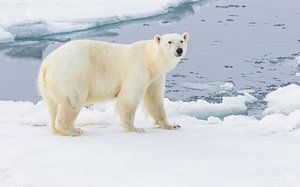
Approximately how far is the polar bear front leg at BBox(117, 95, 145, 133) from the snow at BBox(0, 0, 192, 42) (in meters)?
8.13

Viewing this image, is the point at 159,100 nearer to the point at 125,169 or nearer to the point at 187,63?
the point at 125,169

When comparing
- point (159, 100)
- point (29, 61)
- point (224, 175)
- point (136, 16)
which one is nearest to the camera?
point (224, 175)

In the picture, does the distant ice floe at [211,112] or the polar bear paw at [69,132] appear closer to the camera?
the polar bear paw at [69,132]

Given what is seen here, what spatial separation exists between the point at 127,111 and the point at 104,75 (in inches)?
15.7

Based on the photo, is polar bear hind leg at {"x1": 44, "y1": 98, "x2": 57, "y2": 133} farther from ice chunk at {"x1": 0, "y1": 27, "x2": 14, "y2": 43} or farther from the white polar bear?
ice chunk at {"x1": 0, "y1": 27, "x2": 14, "y2": 43}

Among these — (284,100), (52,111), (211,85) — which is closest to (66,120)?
(52,111)

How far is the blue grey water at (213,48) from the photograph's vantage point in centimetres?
1033

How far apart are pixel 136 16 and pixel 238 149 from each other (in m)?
11.4

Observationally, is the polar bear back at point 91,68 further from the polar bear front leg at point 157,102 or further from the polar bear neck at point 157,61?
the polar bear front leg at point 157,102

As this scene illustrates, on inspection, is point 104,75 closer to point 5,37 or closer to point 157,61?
point 157,61

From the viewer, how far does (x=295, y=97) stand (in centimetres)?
876

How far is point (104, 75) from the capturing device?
612 cm

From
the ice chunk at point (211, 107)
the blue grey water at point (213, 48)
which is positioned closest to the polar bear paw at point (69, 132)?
the ice chunk at point (211, 107)

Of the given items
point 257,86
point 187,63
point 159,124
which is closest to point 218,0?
point 187,63
